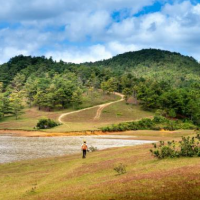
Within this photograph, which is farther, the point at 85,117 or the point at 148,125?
the point at 85,117

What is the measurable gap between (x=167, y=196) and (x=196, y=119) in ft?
362

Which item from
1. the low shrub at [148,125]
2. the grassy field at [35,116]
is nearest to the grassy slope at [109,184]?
the grassy field at [35,116]

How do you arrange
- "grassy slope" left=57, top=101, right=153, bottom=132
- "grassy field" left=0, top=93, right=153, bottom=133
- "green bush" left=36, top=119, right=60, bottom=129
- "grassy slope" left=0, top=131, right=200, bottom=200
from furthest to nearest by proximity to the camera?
"grassy slope" left=57, top=101, right=153, bottom=132 < "grassy field" left=0, top=93, right=153, bottom=133 < "green bush" left=36, top=119, right=60, bottom=129 < "grassy slope" left=0, top=131, right=200, bottom=200

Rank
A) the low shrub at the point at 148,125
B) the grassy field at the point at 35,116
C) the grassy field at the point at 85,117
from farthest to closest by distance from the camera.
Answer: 1. the grassy field at the point at 35,116
2. the grassy field at the point at 85,117
3. the low shrub at the point at 148,125

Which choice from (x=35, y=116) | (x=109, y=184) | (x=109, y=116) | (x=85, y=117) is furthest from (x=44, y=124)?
(x=109, y=184)

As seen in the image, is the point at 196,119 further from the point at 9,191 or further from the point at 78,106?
the point at 9,191

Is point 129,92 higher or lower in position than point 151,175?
higher

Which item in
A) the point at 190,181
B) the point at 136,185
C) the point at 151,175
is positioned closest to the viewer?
the point at 190,181

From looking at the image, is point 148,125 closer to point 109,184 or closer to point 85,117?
point 85,117

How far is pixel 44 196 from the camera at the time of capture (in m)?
18.0

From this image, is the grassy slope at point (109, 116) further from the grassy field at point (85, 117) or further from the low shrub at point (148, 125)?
the low shrub at point (148, 125)

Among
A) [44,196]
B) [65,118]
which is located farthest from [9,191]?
[65,118]

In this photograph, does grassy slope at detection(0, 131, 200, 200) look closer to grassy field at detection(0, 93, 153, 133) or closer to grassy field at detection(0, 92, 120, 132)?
grassy field at detection(0, 93, 153, 133)

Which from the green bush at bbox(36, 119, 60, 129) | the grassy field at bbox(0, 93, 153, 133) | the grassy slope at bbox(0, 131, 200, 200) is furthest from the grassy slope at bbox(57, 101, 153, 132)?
the grassy slope at bbox(0, 131, 200, 200)
